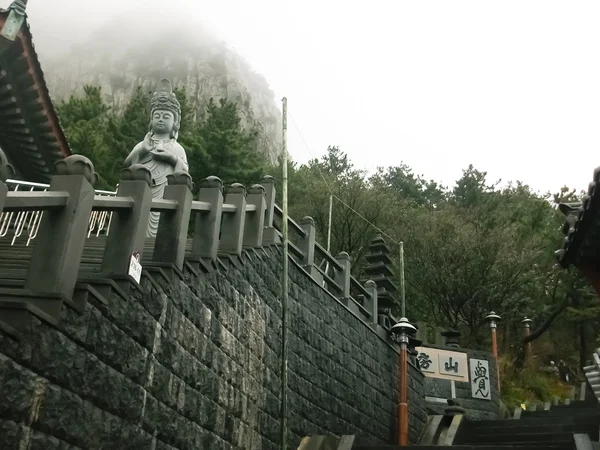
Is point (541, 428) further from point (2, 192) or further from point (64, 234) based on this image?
point (2, 192)

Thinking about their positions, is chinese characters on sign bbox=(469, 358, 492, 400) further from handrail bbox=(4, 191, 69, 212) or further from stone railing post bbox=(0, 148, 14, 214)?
stone railing post bbox=(0, 148, 14, 214)

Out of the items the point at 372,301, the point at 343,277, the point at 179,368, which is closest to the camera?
the point at 179,368

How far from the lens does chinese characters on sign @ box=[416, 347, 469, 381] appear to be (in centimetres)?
1694

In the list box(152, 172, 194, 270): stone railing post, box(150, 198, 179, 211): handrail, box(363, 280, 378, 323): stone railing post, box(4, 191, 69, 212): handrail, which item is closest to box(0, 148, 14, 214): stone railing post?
box(4, 191, 69, 212): handrail

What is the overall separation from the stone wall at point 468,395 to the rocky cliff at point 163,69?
165ft

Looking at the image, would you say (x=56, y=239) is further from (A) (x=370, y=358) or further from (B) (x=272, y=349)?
(A) (x=370, y=358)

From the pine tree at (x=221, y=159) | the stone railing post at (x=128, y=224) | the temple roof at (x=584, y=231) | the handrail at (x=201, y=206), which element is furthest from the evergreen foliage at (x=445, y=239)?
the stone railing post at (x=128, y=224)

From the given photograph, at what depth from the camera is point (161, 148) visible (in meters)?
9.59

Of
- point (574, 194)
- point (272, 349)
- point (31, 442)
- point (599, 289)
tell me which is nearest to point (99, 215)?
point (272, 349)

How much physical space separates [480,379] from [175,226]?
1451cm

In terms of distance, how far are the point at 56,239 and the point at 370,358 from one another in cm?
1023

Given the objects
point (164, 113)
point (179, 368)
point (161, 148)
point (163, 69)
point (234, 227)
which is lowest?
point (179, 368)

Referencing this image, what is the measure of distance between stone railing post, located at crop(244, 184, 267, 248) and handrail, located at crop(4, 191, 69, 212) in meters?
4.30

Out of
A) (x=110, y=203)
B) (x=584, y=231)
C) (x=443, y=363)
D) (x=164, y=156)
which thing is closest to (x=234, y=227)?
(x=164, y=156)
